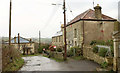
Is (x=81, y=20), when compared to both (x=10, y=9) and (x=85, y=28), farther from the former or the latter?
(x=10, y=9)

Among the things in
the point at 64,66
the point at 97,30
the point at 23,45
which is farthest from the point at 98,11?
the point at 23,45

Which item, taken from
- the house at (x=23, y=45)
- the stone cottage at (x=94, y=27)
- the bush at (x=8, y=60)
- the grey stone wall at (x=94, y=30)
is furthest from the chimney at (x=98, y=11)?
the house at (x=23, y=45)

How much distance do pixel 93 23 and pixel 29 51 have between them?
22551mm

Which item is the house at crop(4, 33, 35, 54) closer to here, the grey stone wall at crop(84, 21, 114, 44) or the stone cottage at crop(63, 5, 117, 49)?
the stone cottage at crop(63, 5, 117, 49)

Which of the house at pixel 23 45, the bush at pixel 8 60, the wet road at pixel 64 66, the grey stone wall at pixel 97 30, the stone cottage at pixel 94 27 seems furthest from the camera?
the house at pixel 23 45

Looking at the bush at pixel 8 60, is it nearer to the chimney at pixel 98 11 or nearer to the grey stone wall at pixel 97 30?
the grey stone wall at pixel 97 30

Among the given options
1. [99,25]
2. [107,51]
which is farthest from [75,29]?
[107,51]

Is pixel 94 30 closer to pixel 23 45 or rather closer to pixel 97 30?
pixel 97 30

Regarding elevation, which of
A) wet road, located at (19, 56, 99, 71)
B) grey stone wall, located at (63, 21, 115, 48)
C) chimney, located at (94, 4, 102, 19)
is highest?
chimney, located at (94, 4, 102, 19)

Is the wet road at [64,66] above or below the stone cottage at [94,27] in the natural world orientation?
below

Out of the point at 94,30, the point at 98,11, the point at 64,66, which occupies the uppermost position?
the point at 98,11

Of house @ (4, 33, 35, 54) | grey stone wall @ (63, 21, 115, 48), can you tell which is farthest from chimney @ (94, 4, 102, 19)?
house @ (4, 33, 35, 54)

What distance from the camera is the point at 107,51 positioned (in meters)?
9.04

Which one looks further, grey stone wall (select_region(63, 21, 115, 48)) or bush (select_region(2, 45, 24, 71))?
grey stone wall (select_region(63, 21, 115, 48))
